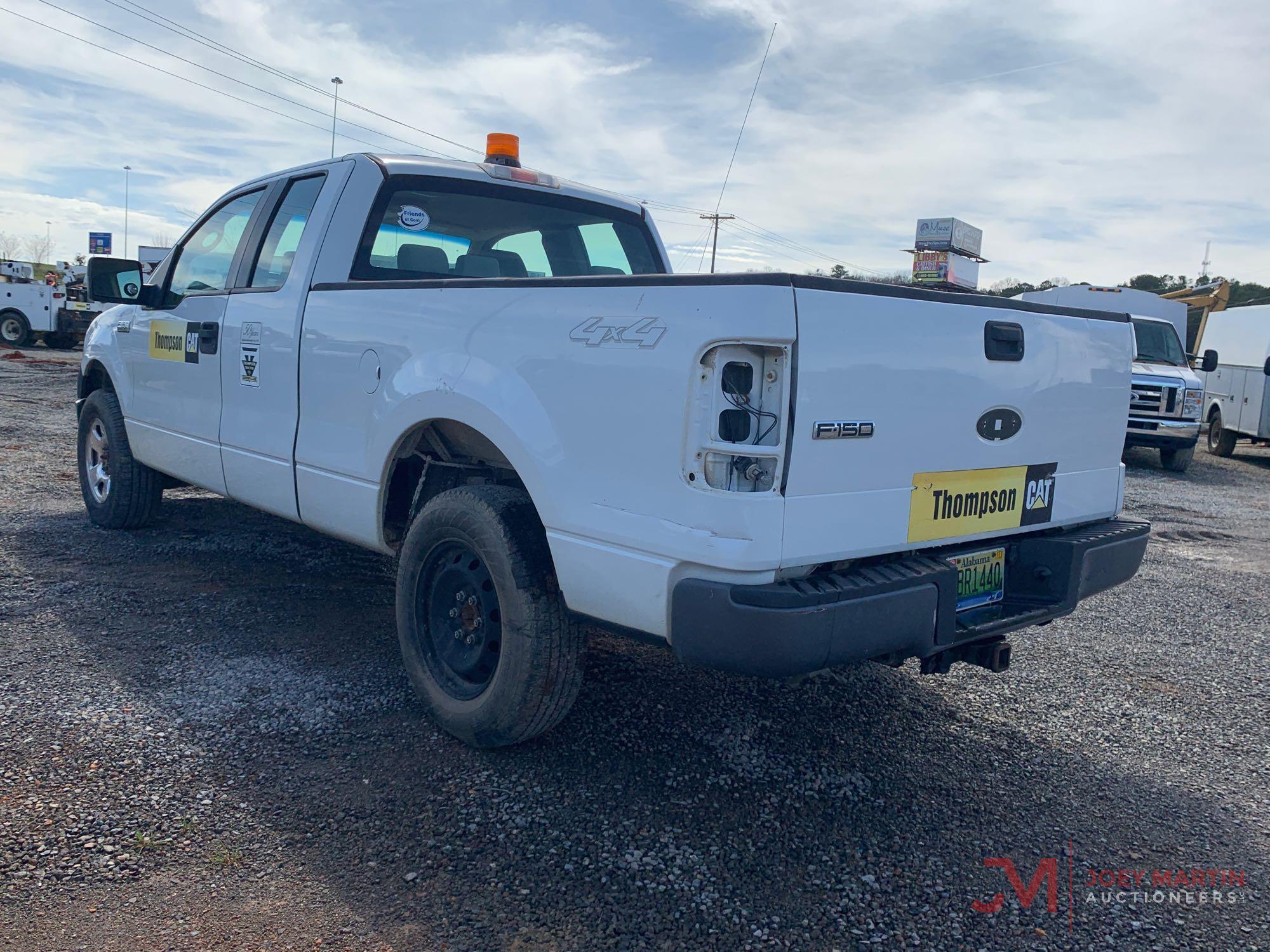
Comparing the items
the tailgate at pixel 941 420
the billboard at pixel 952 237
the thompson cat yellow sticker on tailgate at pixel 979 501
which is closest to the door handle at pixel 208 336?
the tailgate at pixel 941 420

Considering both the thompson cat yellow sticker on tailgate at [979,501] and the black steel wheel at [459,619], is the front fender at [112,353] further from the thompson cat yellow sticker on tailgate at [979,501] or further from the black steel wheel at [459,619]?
the thompson cat yellow sticker on tailgate at [979,501]

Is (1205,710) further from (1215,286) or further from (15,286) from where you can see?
(15,286)

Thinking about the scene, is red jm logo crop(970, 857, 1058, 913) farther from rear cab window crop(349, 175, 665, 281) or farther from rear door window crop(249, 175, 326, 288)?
rear door window crop(249, 175, 326, 288)

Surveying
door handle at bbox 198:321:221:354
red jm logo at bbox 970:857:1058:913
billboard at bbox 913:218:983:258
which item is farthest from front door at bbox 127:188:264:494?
billboard at bbox 913:218:983:258

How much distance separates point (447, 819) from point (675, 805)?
2.23 ft

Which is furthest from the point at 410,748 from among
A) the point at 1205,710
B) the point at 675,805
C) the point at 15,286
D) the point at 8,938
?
the point at 15,286

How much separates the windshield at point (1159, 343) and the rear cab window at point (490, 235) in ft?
35.4

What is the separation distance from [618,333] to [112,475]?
14.5ft

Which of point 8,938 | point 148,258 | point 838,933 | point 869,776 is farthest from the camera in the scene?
point 148,258

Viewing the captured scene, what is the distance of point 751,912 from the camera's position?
246 centimetres

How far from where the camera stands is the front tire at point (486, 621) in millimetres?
2975

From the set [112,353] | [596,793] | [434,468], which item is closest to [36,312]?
[112,353]

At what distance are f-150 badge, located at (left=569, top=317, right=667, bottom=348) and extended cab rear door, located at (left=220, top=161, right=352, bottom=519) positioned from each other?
1787 millimetres

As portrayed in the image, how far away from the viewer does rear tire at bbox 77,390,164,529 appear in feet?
19.0
